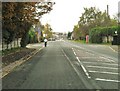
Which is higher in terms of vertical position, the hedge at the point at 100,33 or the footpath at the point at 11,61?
the hedge at the point at 100,33

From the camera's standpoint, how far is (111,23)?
11056cm

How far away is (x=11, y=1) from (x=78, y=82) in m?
12.0

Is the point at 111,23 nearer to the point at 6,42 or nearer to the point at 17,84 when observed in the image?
the point at 6,42

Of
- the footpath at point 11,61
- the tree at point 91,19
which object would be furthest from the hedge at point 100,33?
the footpath at point 11,61

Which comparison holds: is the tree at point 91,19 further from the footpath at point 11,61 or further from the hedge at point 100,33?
the footpath at point 11,61

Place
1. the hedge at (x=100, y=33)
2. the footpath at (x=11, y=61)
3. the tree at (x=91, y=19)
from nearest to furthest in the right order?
the footpath at (x=11, y=61)
the hedge at (x=100, y=33)
the tree at (x=91, y=19)

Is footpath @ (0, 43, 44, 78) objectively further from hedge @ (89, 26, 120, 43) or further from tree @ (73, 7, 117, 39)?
tree @ (73, 7, 117, 39)

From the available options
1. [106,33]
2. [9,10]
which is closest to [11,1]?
[9,10]

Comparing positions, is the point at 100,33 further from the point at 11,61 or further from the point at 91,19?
the point at 11,61

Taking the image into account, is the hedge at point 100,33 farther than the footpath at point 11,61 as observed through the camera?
Yes

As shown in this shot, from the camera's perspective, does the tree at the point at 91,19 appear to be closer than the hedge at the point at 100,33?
No

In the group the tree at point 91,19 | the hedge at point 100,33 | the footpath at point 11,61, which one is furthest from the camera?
the tree at point 91,19

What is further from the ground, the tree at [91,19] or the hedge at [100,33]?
the tree at [91,19]

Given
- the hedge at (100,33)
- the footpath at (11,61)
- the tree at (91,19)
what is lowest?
the footpath at (11,61)
